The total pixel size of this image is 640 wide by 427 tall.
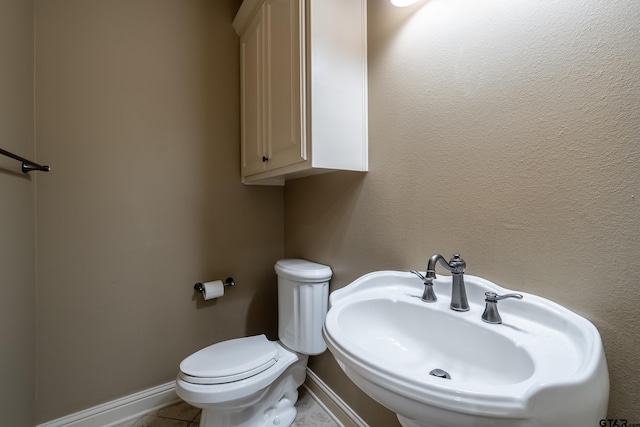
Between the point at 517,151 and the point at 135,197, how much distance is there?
5.44ft

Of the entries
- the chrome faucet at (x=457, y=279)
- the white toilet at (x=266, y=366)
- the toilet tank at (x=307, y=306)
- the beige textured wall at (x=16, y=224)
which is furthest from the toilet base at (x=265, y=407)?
the chrome faucet at (x=457, y=279)

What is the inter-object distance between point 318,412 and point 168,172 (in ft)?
5.14

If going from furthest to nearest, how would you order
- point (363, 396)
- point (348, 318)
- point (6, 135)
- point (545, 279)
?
point (363, 396) → point (6, 135) → point (348, 318) → point (545, 279)

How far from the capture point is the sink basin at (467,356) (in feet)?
1.29

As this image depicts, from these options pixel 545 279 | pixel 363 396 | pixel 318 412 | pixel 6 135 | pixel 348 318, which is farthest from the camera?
pixel 318 412

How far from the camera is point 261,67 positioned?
51.3 inches

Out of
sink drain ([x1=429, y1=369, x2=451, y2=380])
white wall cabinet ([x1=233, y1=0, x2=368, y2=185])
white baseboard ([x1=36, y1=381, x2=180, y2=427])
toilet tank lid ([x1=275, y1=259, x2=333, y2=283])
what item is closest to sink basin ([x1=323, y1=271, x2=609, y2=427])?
sink drain ([x1=429, y1=369, x2=451, y2=380])

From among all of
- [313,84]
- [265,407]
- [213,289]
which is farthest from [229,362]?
[313,84]

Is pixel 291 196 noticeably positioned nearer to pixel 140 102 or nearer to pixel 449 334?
pixel 140 102

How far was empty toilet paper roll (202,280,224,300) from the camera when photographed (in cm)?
142

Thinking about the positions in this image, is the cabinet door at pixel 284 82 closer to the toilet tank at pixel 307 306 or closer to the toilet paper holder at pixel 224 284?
the toilet tank at pixel 307 306

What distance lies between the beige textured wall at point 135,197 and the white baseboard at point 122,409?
40mm

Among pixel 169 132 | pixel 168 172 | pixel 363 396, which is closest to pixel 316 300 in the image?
pixel 363 396

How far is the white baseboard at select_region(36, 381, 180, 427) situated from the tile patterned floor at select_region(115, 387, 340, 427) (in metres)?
0.03
